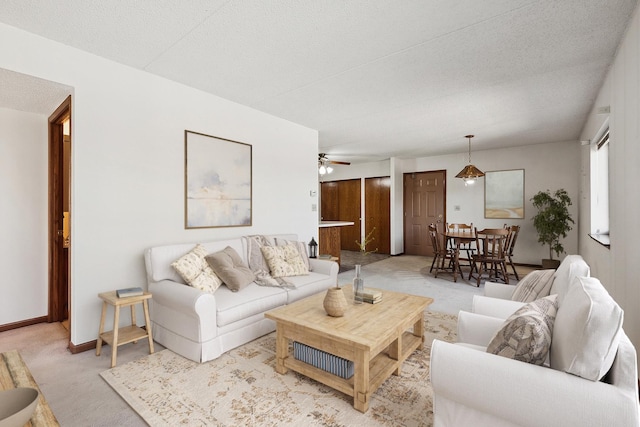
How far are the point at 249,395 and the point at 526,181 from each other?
680 centimetres

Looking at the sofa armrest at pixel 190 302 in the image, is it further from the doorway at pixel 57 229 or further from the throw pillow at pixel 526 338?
the throw pillow at pixel 526 338

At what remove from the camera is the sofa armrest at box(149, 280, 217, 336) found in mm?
2404

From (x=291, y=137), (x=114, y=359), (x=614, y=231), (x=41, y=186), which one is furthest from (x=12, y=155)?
(x=614, y=231)

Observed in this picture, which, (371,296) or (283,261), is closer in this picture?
(371,296)

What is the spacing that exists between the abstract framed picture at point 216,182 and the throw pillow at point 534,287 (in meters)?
3.05

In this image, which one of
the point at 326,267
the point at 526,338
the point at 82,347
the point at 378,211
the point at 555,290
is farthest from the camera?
the point at 378,211

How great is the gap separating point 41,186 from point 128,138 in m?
1.37

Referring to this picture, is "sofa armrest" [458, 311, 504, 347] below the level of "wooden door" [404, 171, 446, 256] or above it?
below

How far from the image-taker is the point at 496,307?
2086mm

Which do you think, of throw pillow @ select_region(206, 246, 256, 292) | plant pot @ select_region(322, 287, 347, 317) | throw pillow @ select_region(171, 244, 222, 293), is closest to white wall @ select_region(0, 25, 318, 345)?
throw pillow @ select_region(171, 244, 222, 293)

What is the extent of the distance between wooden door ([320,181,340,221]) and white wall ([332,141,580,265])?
187 cm

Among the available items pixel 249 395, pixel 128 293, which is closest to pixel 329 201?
pixel 128 293

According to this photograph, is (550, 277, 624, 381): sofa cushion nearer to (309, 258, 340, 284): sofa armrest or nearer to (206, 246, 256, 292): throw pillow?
(206, 246, 256, 292): throw pillow

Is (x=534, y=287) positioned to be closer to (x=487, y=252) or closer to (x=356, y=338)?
(x=356, y=338)
